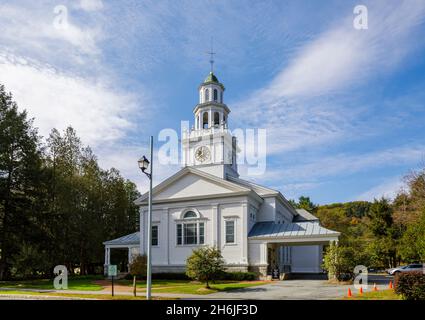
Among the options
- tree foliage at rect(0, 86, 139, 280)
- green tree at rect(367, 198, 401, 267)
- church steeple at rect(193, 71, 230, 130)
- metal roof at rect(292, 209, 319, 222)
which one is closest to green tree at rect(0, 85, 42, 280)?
tree foliage at rect(0, 86, 139, 280)

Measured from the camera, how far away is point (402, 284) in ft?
57.3

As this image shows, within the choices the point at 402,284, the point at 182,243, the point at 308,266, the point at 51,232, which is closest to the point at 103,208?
the point at 51,232

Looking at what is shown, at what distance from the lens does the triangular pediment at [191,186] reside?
39.1 meters

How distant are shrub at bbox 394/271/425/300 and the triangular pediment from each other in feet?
69.8

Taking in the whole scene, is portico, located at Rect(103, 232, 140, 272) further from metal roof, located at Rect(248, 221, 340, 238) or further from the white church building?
metal roof, located at Rect(248, 221, 340, 238)

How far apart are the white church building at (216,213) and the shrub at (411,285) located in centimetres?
1612

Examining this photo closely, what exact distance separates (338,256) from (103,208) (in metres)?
36.9

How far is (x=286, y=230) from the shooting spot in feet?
121

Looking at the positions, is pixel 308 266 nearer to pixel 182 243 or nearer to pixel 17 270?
pixel 182 243

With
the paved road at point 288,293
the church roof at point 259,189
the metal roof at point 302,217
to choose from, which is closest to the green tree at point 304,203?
the metal roof at point 302,217

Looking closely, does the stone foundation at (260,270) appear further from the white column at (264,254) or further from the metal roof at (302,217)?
the metal roof at (302,217)

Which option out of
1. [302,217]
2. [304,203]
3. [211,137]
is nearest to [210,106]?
[211,137]

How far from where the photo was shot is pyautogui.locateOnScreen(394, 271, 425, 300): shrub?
16797 millimetres

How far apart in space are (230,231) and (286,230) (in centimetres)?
524
